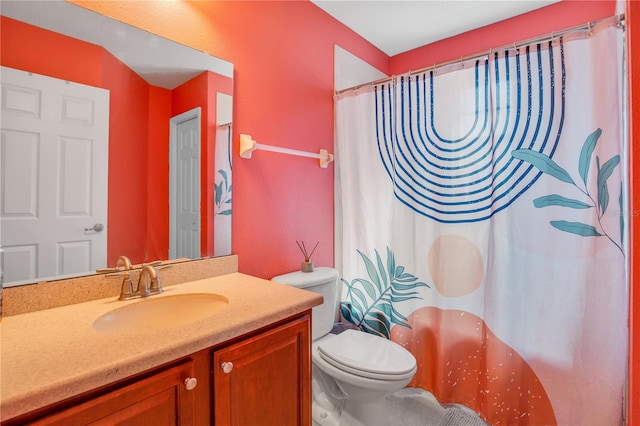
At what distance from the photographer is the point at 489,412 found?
1.63 m

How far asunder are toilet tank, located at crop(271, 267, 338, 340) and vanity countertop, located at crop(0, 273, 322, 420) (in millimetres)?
551

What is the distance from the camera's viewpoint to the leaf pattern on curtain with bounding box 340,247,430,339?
1905mm

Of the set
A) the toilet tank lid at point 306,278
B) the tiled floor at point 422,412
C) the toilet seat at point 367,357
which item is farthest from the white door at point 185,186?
the tiled floor at point 422,412

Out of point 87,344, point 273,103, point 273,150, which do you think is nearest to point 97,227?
point 87,344

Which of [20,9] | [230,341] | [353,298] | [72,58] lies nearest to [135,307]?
[230,341]

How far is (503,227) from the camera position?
1568 millimetres

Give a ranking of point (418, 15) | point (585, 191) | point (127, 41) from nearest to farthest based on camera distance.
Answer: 1. point (127, 41)
2. point (585, 191)
3. point (418, 15)

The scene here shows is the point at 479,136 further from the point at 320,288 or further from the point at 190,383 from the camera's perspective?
the point at 190,383

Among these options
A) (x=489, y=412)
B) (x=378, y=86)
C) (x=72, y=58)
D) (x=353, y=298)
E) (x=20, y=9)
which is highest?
(x=378, y=86)

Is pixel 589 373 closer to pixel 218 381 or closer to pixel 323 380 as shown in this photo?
pixel 323 380

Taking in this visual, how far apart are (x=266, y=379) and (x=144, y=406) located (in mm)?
357

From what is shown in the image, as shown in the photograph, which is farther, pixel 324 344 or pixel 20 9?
pixel 324 344

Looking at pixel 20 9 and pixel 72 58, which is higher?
pixel 20 9

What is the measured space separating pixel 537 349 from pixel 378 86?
1.71 metres
